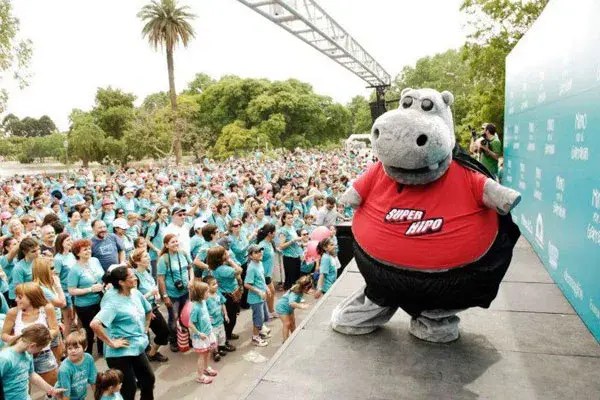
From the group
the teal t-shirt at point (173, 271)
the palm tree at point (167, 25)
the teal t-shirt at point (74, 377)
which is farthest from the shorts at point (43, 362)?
the palm tree at point (167, 25)

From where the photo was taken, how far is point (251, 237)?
27.4 ft

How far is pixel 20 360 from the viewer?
386 centimetres

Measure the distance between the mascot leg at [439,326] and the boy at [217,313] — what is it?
304cm

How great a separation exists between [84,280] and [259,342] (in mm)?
2555

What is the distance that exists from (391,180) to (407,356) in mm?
1340

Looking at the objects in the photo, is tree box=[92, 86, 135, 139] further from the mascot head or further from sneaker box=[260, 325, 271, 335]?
the mascot head

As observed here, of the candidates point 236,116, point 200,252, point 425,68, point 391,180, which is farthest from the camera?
point 425,68

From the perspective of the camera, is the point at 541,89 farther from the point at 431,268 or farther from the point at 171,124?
the point at 171,124

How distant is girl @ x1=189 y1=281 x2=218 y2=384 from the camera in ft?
17.7

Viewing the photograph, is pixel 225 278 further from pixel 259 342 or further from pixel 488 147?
pixel 488 147

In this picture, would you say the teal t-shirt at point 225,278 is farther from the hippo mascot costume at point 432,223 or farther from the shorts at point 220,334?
the hippo mascot costume at point 432,223

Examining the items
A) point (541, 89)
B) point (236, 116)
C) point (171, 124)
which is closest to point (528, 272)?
point (541, 89)

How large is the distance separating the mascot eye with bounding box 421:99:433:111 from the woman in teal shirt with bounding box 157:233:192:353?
406cm

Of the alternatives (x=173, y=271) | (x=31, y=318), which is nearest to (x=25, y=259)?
(x=31, y=318)
